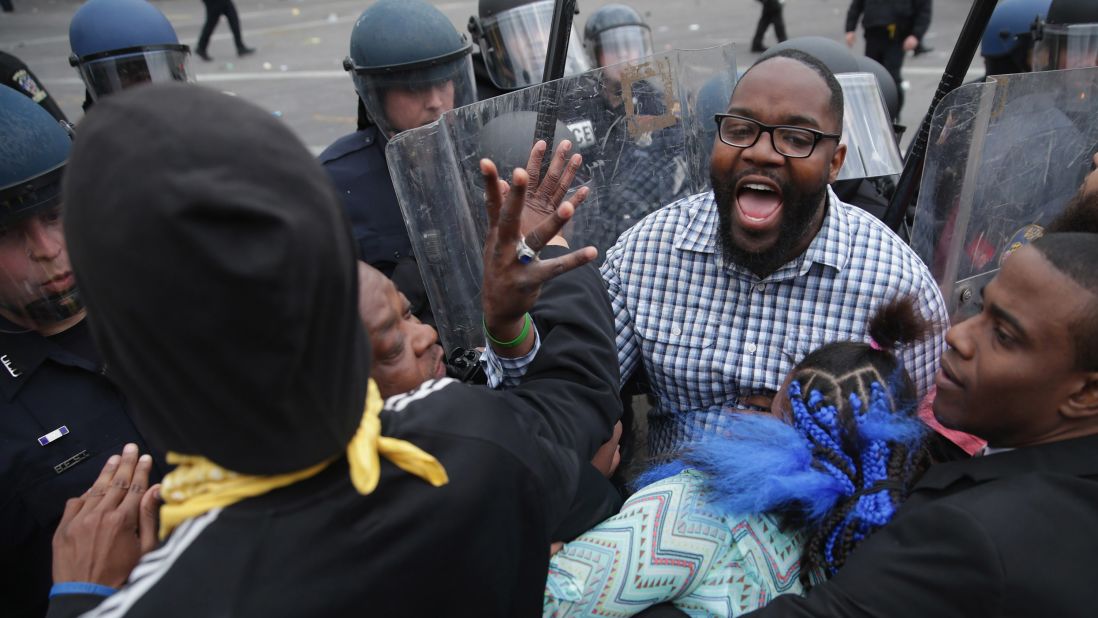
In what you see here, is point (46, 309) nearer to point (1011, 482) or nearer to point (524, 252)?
point (524, 252)

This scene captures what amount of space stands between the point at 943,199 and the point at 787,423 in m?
0.94

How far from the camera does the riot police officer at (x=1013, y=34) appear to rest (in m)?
3.88

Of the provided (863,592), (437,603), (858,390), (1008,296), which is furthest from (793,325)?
(437,603)

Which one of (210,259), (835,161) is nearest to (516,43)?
(835,161)

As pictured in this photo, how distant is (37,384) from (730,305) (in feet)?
5.96

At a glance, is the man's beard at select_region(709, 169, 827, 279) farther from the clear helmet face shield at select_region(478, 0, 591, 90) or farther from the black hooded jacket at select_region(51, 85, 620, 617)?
the clear helmet face shield at select_region(478, 0, 591, 90)

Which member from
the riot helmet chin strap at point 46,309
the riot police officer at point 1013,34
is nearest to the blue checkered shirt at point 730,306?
the riot helmet chin strap at point 46,309

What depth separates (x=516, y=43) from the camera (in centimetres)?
429

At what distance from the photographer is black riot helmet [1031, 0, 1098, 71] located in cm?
313

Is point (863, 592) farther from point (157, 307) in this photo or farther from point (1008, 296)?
point (157, 307)

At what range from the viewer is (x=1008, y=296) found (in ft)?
4.37

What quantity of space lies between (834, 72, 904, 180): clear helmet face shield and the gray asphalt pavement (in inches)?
237

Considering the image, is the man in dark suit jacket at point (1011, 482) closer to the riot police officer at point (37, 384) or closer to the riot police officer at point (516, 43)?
the riot police officer at point (37, 384)

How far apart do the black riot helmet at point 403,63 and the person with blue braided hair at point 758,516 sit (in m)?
1.97
